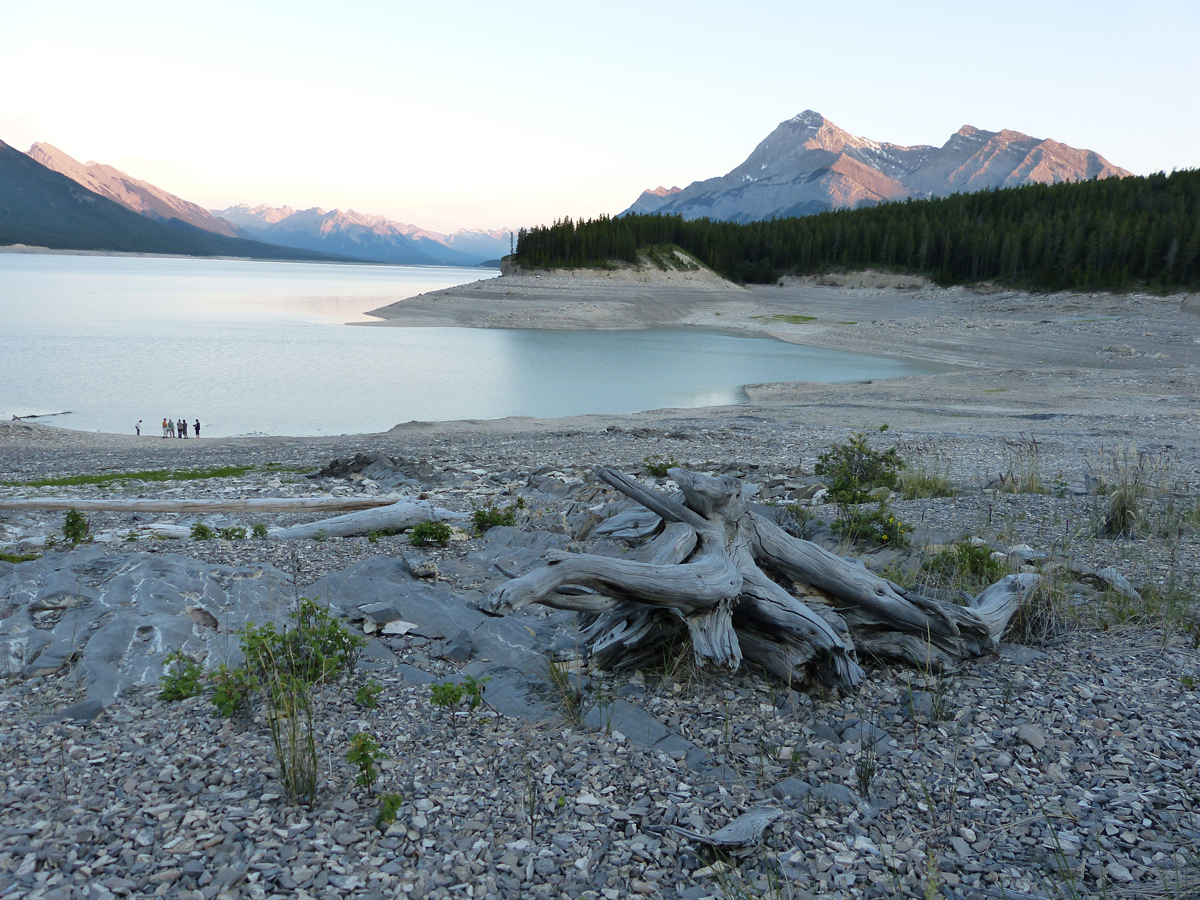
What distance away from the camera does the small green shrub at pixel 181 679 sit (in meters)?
5.10

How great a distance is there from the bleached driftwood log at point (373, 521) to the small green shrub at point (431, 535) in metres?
0.71

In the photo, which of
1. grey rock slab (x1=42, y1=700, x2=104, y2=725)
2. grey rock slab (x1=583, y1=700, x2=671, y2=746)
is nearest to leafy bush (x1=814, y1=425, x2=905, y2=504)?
grey rock slab (x1=583, y1=700, x2=671, y2=746)

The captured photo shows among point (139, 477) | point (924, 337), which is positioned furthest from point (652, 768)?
point (924, 337)

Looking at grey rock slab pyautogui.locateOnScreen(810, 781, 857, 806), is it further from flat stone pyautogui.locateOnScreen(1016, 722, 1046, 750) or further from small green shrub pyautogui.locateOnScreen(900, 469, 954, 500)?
small green shrub pyautogui.locateOnScreen(900, 469, 954, 500)

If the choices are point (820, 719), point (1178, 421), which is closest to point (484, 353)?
point (1178, 421)

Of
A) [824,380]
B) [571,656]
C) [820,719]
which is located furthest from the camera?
[824,380]

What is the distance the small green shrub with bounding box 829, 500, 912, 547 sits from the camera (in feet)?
27.2

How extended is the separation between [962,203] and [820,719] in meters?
130

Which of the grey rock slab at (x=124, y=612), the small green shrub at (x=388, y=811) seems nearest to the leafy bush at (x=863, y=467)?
the grey rock slab at (x=124, y=612)

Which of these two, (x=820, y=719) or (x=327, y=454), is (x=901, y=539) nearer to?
(x=820, y=719)

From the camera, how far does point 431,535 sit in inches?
364

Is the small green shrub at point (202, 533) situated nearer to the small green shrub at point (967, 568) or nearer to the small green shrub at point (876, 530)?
the small green shrub at point (876, 530)

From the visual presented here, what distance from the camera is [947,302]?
8119 centimetres

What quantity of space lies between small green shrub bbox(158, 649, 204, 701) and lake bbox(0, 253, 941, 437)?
79.4ft
